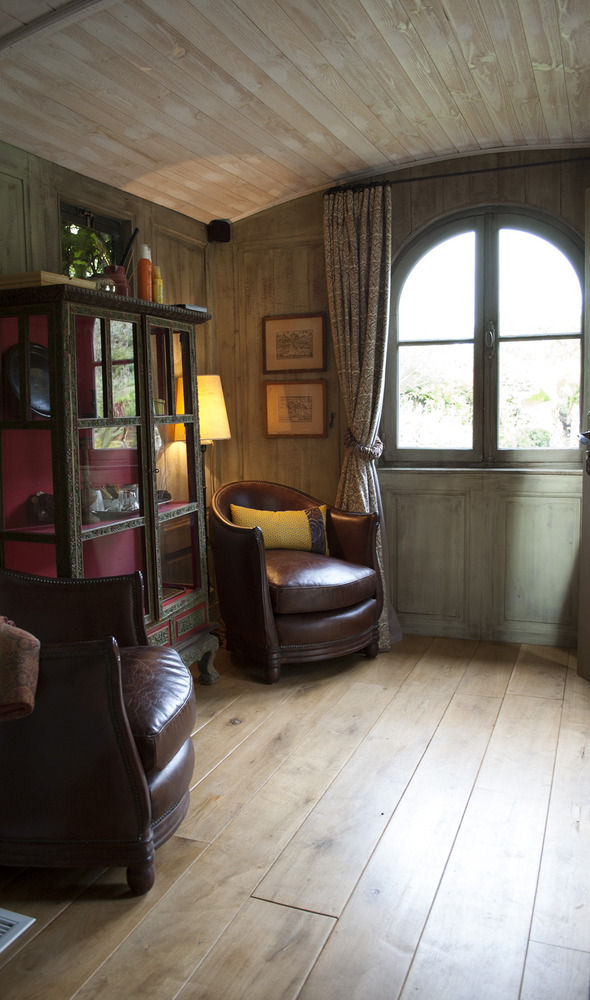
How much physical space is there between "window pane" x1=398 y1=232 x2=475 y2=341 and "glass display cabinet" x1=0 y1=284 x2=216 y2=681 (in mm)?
1435

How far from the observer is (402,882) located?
227 cm

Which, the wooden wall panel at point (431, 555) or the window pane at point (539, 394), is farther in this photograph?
the wooden wall panel at point (431, 555)

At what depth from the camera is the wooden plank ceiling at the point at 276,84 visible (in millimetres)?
2617

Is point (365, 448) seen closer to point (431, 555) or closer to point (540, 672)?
point (431, 555)

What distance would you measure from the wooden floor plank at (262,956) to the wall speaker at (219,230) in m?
3.78

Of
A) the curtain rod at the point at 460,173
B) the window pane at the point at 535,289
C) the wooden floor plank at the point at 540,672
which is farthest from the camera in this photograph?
the window pane at the point at 535,289

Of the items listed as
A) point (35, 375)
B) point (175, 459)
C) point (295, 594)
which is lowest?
point (295, 594)

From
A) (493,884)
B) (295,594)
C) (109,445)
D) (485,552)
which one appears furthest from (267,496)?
(493,884)

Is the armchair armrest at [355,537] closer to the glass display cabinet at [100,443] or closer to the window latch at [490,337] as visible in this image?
the glass display cabinet at [100,443]

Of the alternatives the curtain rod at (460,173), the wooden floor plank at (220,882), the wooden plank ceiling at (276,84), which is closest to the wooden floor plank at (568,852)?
the wooden floor plank at (220,882)

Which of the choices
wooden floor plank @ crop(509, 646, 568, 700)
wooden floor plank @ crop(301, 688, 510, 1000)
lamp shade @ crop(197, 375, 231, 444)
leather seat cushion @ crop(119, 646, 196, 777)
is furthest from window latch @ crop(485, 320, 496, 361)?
leather seat cushion @ crop(119, 646, 196, 777)

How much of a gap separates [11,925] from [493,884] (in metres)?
1.28

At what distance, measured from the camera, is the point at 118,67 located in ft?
9.40

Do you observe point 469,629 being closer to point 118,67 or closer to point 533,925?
point 533,925
